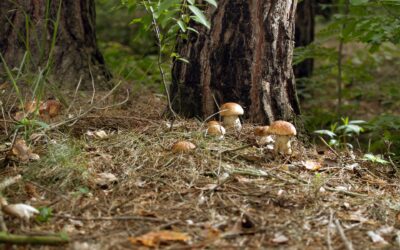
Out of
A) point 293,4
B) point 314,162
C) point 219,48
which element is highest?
point 293,4

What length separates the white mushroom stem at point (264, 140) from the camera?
4.13 m

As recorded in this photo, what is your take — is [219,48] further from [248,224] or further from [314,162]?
[248,224]

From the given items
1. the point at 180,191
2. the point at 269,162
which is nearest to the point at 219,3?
the point at 269,162

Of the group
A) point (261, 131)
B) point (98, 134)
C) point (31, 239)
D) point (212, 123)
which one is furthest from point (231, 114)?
point (31, 239)

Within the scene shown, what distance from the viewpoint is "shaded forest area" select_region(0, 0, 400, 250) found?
9.07 feet

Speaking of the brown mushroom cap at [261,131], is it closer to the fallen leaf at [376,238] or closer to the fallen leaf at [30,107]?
the fallen leaf at [376,238]

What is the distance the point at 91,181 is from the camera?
128 inches

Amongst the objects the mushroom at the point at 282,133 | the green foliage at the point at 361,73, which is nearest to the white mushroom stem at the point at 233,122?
the mushroom at the point at 282,133

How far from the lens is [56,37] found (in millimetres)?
5848

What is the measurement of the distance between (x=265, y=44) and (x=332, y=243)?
6.99 feet

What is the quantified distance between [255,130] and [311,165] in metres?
0.59

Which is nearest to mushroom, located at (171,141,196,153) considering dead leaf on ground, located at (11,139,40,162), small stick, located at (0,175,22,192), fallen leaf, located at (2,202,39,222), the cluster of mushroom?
the cluster of mushroom

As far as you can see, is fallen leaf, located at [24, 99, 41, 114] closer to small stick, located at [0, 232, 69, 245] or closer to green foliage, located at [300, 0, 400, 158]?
small stick, located at [0, 232, 69, 245]

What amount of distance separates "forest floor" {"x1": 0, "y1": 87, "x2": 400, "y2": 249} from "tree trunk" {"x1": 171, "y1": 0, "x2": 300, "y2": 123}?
33cm
